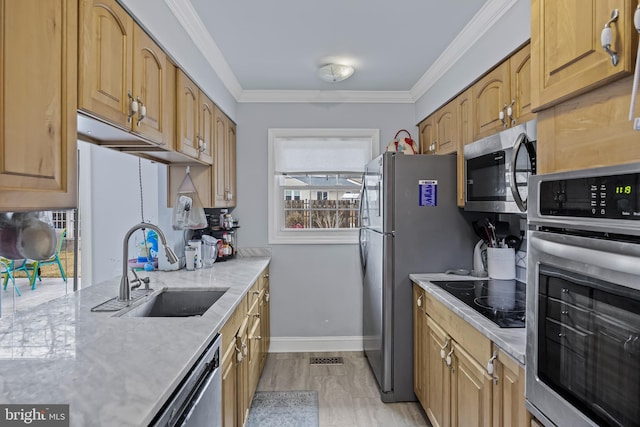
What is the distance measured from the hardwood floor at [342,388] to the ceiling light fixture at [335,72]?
2.40 meters

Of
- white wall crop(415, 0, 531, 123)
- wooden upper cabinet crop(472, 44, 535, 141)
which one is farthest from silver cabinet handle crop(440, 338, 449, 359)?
white wall crop(415, 0, 531, 123)

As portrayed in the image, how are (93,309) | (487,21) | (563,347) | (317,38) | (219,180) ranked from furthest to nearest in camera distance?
(219,180) < (317,38) < (487,21) < (93,309) < (563,347)

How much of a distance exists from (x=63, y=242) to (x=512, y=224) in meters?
2.68

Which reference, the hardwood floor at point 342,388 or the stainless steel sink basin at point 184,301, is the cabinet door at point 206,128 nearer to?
the stainless steel sink basin at point 184,301

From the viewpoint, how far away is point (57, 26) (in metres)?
1.01

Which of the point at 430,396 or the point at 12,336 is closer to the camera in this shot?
the point at 12,336

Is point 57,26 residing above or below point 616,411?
above

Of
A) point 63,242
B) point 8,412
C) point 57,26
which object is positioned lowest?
point 8,412

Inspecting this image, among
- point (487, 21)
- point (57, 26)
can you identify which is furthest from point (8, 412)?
point (487, 21)

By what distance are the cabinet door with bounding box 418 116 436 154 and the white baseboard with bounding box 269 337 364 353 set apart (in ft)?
6.12

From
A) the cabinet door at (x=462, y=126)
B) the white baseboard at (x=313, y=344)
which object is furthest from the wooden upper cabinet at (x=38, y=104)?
the white baseboard at (x=313, y=344)

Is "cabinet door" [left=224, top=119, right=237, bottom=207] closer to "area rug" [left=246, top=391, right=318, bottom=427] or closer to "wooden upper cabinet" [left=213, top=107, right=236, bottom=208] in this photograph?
"wooden upper cabinet" [left=213, top=107, right=236, bottom=208]

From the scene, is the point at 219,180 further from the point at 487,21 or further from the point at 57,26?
the point at 487,21

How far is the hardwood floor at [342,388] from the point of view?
2.33 meters
